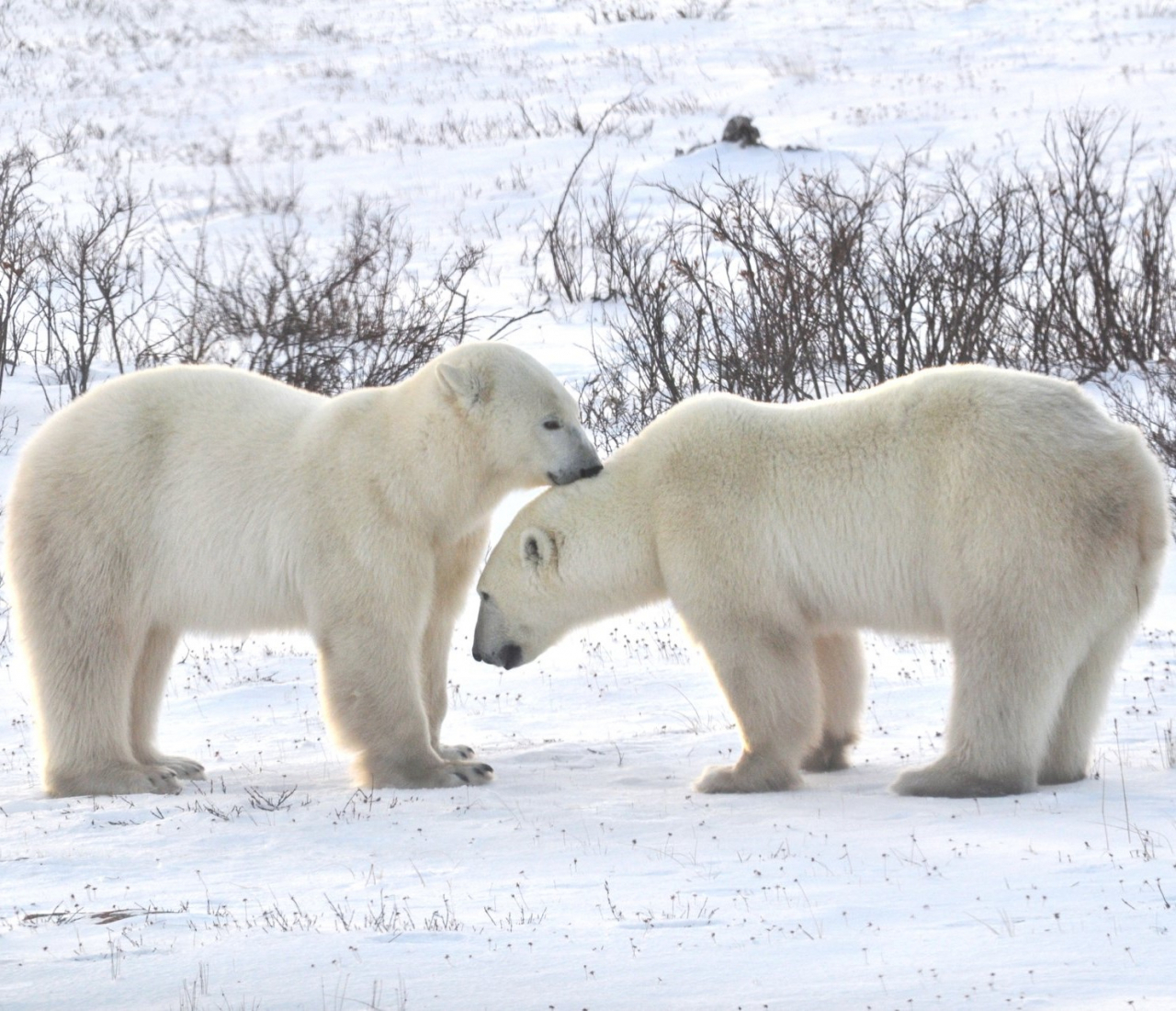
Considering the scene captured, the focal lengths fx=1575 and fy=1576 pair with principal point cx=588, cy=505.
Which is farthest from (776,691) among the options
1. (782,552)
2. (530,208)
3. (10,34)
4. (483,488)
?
(10,34)

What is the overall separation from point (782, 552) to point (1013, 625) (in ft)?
2.44

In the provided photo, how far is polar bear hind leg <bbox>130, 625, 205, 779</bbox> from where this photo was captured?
5.52m

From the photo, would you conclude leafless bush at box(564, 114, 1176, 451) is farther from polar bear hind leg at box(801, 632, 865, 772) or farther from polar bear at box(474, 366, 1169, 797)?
polar bear at box(474, 366, 1169, 797)

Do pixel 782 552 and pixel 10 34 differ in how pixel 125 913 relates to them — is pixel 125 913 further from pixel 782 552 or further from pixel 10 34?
pixel 10 34

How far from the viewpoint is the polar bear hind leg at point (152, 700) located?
5.52 meters

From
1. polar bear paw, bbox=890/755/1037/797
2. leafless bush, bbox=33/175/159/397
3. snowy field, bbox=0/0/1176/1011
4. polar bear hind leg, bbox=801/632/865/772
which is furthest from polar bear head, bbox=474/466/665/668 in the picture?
leafless bush, bbox=33/175/159/397

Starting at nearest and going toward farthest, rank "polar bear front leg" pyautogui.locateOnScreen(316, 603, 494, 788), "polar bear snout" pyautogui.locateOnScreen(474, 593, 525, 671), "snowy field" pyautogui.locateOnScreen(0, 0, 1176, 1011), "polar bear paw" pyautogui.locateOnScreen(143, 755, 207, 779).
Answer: "snowy field" pyautogui.locateOnScreen(0, 0, 1176, 1011)
"polar bear front leg" pyautogui.locateOnScreen(316, 603, 494, 788)
"polar bear snout" pyautogui.locateOnScreen(474, 593, 525, 671)
"polar bear paw" pyautogui.locateOnScreen(143, 755, 207, 779)

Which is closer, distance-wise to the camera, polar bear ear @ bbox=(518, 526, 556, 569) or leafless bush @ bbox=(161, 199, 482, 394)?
polar bear ear @ bbox=(518, 526, 556, 569)

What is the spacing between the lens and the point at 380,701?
495cm

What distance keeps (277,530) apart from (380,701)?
2.15 feet

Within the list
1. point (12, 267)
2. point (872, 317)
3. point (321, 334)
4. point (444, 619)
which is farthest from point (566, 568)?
point (12, 267)

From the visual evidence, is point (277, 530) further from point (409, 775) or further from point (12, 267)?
point (12, 267)

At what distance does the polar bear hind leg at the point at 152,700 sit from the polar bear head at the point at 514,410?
1.39 m

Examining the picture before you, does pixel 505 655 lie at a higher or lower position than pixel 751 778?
higher
